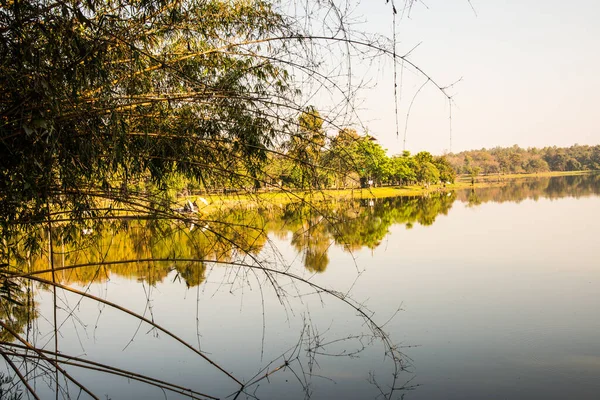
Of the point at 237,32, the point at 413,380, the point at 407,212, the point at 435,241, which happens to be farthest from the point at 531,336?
the point at 407,212

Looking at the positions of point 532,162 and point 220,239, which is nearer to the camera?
point 220,239

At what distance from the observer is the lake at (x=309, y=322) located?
2.94 m

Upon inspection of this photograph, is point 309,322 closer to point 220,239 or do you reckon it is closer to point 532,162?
point 220,239

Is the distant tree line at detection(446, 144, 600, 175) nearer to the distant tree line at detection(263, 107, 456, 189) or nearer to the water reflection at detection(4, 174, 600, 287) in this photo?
the water reflection at detection(4, 174, 600, 287)

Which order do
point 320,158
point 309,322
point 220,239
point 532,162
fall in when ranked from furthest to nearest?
point 532,162 → point 309,322 → point 320,158 → point 220,239

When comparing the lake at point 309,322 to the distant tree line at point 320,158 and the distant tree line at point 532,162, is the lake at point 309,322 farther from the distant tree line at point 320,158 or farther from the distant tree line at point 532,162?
the distant tree line at point 532,162

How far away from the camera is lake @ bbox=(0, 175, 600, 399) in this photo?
2.94 metres

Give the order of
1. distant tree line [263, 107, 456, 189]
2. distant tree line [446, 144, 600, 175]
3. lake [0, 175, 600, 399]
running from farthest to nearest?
distant tree line [446, 144, 600, 175] < lake [0, 175, 600, 399] < distant tree line [263, 107, 456, 189]

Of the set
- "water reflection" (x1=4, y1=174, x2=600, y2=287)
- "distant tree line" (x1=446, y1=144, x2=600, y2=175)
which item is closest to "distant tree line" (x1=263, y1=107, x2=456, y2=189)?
"water reflection" (x1=4, y1=174, x2=600, y2=287)

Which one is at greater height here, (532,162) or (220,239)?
(532,162)

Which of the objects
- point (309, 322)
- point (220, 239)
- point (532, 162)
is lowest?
point (309, 322)

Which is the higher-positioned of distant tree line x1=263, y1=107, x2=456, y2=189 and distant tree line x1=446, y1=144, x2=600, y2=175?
distant tree line x1=446, y1=144, x2=600, y2=175

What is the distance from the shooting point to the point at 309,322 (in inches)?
240

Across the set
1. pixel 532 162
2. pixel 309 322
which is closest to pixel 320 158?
pixel 309 322
